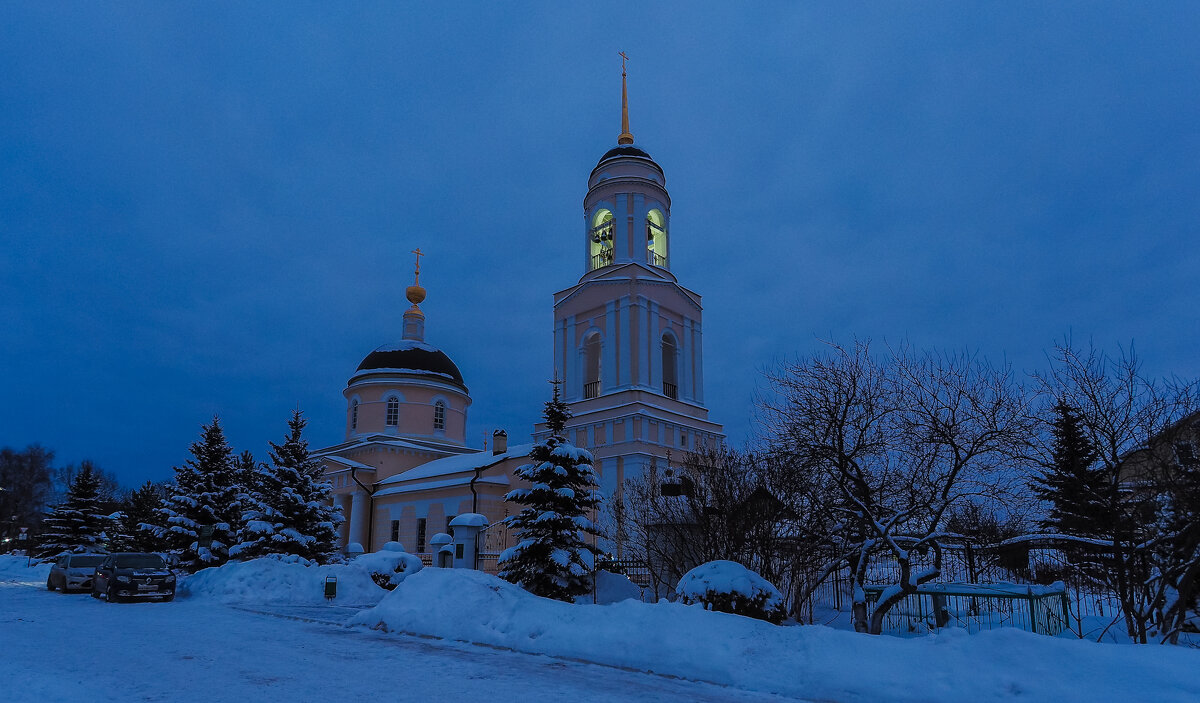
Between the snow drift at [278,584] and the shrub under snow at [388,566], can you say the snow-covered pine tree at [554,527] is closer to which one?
the snow drift at [278,584]

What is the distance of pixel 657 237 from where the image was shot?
34.0 m

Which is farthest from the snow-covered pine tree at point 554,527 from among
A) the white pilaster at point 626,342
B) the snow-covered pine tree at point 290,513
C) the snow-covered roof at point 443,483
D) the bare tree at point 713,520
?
the snow-covered roof at point 443,483

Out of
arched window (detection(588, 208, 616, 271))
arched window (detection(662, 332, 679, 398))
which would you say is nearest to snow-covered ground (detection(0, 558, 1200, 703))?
arched window (detection(662, 332, 679, 398))

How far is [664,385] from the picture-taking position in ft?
103

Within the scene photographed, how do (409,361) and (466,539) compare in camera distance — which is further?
(409,361)

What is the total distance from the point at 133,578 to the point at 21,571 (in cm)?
2220

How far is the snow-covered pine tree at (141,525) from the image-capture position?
3234 cm

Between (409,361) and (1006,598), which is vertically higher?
(409,361)

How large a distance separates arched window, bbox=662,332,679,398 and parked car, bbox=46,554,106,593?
21192 mm

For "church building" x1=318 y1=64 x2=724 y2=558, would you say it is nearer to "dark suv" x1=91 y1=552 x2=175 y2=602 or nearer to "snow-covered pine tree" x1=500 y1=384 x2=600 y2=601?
"snow-covered pine tree" x1=500 y1=384 x2=600 y2=601

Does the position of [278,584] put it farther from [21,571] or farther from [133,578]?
[21,571]

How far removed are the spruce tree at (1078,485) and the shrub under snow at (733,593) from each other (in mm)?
4168

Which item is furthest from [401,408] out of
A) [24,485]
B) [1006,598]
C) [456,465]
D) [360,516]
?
[24,485]

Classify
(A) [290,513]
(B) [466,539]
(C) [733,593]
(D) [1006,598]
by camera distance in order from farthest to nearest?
(A) [290,513]
(B) [466,539]
(D) [1006,598]
(C) [733,593]
